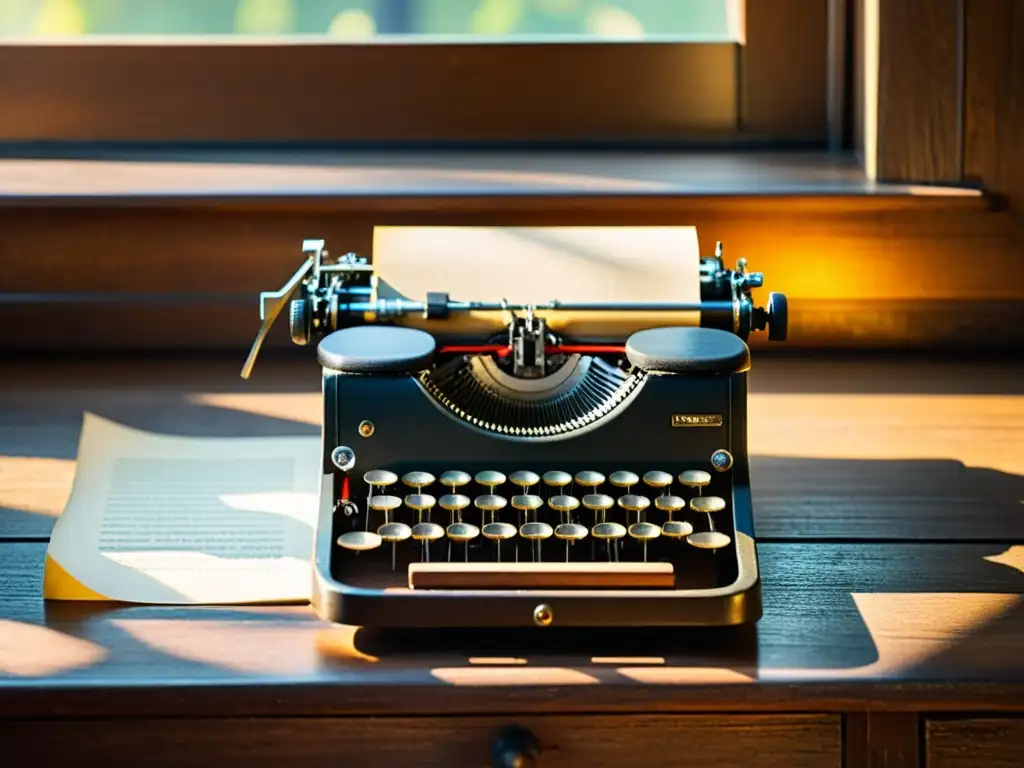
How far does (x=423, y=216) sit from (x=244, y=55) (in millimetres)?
448

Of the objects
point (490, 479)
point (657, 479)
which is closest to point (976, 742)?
point (657, 479)

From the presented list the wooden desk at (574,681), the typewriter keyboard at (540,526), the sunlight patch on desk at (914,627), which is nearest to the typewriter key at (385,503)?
the typewriter keyboard at (540,526)

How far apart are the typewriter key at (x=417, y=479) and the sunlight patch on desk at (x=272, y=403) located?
1.12 feet

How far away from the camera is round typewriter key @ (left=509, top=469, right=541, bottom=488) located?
1189 millimetres

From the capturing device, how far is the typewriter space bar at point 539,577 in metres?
1.09

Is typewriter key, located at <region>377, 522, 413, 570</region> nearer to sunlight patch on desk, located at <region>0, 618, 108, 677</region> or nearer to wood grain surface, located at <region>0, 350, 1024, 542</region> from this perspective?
sunlight patch on desk, located at <region>0, 618, 108, 677</region>

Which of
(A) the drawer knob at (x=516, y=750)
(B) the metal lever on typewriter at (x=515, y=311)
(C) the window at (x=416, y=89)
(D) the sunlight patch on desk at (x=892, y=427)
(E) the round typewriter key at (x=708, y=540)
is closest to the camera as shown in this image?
(A) the drawer knob at (x=516, y=750)

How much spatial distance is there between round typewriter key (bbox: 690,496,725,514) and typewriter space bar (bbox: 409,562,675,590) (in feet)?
0.29

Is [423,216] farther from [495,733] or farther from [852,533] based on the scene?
[495,733]

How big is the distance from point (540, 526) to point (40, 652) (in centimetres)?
40

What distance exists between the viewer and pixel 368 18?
81.7 inches

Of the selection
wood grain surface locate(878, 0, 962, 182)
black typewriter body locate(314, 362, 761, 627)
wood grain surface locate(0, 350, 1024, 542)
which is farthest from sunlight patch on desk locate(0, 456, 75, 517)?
wood grain surface locate(878, 0, 962, 182)

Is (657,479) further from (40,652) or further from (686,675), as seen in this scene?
(40,652)

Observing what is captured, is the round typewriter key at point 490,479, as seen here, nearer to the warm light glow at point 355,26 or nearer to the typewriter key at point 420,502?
the typewriter key at point 420,502
